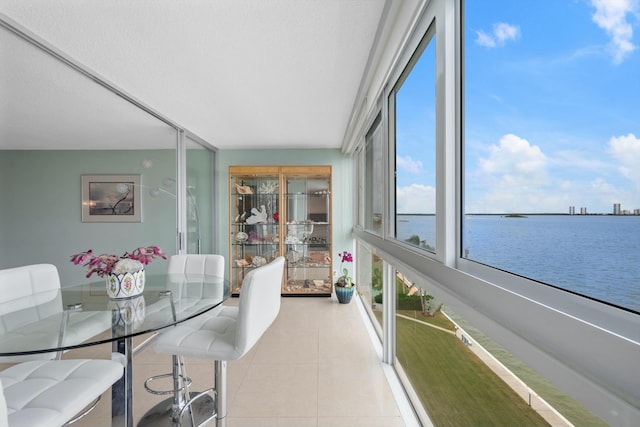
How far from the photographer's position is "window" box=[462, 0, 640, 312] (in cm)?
53

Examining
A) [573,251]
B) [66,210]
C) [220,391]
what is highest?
[66,210]

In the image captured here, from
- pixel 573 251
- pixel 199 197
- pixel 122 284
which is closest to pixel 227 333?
pixel 122 284

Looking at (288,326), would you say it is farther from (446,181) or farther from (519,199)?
(519,199)

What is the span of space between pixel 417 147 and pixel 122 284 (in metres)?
1.88

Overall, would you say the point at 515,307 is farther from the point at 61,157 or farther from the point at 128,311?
the point at 61,157

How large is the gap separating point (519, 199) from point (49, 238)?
266 cm

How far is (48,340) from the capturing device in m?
1.19

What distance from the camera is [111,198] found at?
2.54 m

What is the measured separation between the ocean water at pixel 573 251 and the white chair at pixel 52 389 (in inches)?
62.3

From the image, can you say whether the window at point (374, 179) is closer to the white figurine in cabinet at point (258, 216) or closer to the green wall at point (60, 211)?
the white figurine in cabinet at point (258, 216)

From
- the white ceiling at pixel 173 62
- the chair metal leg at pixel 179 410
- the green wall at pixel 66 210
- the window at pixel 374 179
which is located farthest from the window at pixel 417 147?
the green wall at pixel 66 210

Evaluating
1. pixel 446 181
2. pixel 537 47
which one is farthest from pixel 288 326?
pixel 537 47

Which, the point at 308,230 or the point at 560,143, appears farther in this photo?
the point at 308,230

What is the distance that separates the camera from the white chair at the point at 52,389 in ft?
3.31
